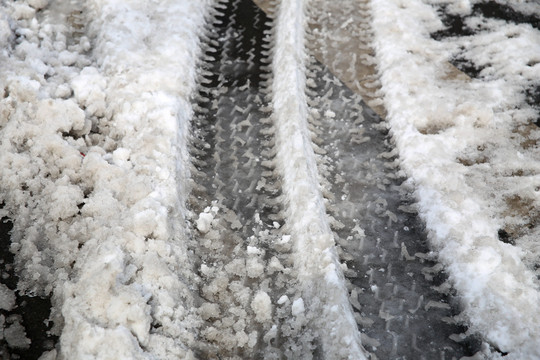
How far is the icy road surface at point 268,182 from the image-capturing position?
6.43 feet

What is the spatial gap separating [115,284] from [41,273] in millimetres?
406

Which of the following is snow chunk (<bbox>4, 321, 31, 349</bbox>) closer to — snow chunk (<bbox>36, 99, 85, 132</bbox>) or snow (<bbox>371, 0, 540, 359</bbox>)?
snow chunk (<bbox>36, 99, 85, 132</bbox>)

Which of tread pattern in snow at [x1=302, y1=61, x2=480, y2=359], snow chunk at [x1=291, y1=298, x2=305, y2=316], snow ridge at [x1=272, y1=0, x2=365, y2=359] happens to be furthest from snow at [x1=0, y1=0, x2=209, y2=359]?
tread pattern in snow at [x1=302, y1=61, x2=480, y2=359]

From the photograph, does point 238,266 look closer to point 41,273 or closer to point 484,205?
point 41,273

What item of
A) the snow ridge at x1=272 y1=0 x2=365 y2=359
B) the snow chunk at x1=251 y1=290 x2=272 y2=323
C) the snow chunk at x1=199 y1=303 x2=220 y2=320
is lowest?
the snow chunk at x1=199 y1=303 x2=220 y2=320

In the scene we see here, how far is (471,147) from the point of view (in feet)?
8.90

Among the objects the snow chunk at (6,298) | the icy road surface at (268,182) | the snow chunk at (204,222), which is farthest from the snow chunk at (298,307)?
the snow chunk at (6,298)

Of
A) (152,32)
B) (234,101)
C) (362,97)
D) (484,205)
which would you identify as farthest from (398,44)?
(152,32)

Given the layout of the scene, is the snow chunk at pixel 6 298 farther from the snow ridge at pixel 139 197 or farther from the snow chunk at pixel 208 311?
the snow chunk at pixel 208 311

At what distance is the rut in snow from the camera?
1994 mm

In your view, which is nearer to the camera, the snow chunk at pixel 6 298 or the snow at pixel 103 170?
the snow at pixel 103 170

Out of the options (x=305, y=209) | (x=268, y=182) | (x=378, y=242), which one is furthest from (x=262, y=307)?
(x=268, y=182)

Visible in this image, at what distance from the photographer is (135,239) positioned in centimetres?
208

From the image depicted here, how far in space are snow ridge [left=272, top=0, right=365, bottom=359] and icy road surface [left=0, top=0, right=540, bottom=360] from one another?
0.03 feet
